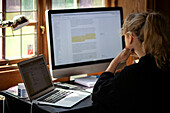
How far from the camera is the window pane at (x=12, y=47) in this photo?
2.49 meters

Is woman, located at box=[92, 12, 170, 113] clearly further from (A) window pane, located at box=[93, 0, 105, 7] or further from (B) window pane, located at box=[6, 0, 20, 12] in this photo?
(A) window pane, located at box=[93, 0, 105, 7]

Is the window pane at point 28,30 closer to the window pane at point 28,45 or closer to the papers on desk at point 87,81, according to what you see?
the window pane at point 28,45

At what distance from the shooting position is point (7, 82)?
2.32 m

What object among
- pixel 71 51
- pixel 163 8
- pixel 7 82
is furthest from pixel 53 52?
pixel 163 8

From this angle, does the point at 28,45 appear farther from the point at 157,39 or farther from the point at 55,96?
the point at 157,39

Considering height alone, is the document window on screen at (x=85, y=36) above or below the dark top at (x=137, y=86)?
above

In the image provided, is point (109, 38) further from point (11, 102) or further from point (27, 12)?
point (11, 102)

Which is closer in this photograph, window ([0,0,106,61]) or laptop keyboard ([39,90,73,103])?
laptop keyboard ([39,90,73,103])

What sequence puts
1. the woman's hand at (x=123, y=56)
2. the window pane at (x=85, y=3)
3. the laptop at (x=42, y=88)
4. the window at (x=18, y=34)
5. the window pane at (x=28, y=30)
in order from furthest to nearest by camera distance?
the window pane at (x=85, y=3), the window pane at (x=28, y=30), the window at (x=18, y=34), the woman's hand at (x=123, y=56), the laptop at (x=42, y=88)

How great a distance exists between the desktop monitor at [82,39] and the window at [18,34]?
1.33ft

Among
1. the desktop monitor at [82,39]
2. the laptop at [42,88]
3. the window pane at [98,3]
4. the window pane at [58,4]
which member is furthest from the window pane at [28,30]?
the window pane at [98,3]

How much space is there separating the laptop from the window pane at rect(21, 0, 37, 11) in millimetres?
676

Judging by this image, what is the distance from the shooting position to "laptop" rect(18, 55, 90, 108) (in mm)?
1889

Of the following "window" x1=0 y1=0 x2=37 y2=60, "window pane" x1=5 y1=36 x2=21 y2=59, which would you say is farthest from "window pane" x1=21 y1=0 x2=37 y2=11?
"window pane" x1=5 y1=36 x2=21 y2=59
